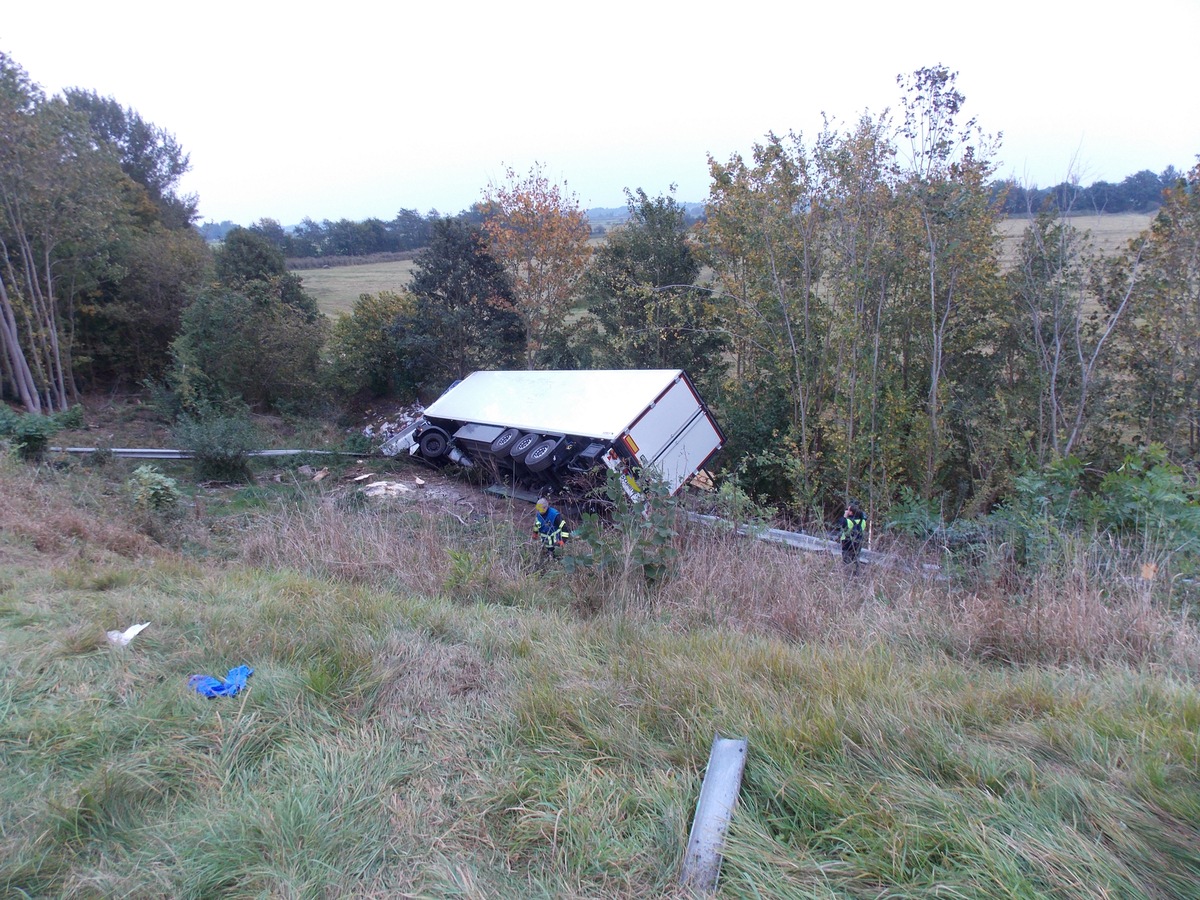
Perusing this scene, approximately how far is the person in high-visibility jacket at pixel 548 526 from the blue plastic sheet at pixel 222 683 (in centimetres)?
372

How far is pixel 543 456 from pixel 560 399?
1.78 metres

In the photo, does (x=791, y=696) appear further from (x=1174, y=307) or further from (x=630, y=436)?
(x=1174, y=307)

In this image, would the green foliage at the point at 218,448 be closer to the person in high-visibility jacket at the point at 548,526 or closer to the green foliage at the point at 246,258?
the person in high-visibility jacket at the point at 548,526

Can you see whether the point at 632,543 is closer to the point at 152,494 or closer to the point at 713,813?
the point at 713,813

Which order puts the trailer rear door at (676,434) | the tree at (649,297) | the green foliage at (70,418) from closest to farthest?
1. the trailer rear door at (676,434)
2. the green foliage at (70,418)
3. the tree at (649,297)

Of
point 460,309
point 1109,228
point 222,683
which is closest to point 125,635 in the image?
point 222,683

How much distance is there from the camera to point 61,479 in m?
10.7

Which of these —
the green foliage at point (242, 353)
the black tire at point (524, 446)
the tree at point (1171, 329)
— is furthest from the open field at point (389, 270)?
the black tire at point (524, 446)

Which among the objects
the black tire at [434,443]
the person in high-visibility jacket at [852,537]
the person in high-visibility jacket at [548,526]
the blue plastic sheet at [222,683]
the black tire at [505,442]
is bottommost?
the black tire at [434,443]

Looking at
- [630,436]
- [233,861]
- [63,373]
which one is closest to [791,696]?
[233,861]

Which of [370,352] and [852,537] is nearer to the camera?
[852,537]

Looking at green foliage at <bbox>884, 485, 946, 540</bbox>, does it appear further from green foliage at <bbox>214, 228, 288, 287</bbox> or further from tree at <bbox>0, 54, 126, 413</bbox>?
green foliage at <bbox>214, 228, 288, 287</bbox>

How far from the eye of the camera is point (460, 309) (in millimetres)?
21422

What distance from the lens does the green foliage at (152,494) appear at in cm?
973
